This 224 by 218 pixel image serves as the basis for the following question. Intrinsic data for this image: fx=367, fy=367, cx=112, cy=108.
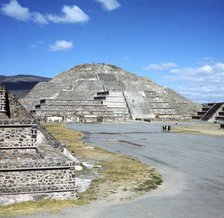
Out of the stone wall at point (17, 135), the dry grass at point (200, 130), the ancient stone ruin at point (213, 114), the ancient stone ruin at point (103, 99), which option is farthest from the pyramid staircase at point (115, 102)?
the stone wall at point (17, 135)

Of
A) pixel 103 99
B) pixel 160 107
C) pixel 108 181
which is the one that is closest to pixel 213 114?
pixel 160 107

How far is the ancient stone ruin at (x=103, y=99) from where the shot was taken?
80.1 m

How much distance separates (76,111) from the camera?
8081 cm

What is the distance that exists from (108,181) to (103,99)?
70.1 metres

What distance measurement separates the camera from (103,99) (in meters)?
88.6

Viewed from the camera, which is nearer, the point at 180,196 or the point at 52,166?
the point at 52,166

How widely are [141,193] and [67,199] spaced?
11.4 ft

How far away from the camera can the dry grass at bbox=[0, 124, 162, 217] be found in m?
13.9

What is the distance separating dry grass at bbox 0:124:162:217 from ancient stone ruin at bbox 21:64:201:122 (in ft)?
164

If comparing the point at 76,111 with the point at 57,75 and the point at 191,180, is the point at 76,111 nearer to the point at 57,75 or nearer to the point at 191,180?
the point at 57,75

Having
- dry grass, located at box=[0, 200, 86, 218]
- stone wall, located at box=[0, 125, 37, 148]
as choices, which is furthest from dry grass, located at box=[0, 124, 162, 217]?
stone wall, located at box=[0, 125, 37, 148]

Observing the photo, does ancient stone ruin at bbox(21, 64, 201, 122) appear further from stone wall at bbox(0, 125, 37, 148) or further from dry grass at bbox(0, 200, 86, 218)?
dry grass at bbox(0, 200, 86, 218)

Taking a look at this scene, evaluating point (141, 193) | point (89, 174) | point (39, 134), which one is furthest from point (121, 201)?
point (39, 134)

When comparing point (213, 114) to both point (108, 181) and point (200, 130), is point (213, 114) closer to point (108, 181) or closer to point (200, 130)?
point (200, 130)
